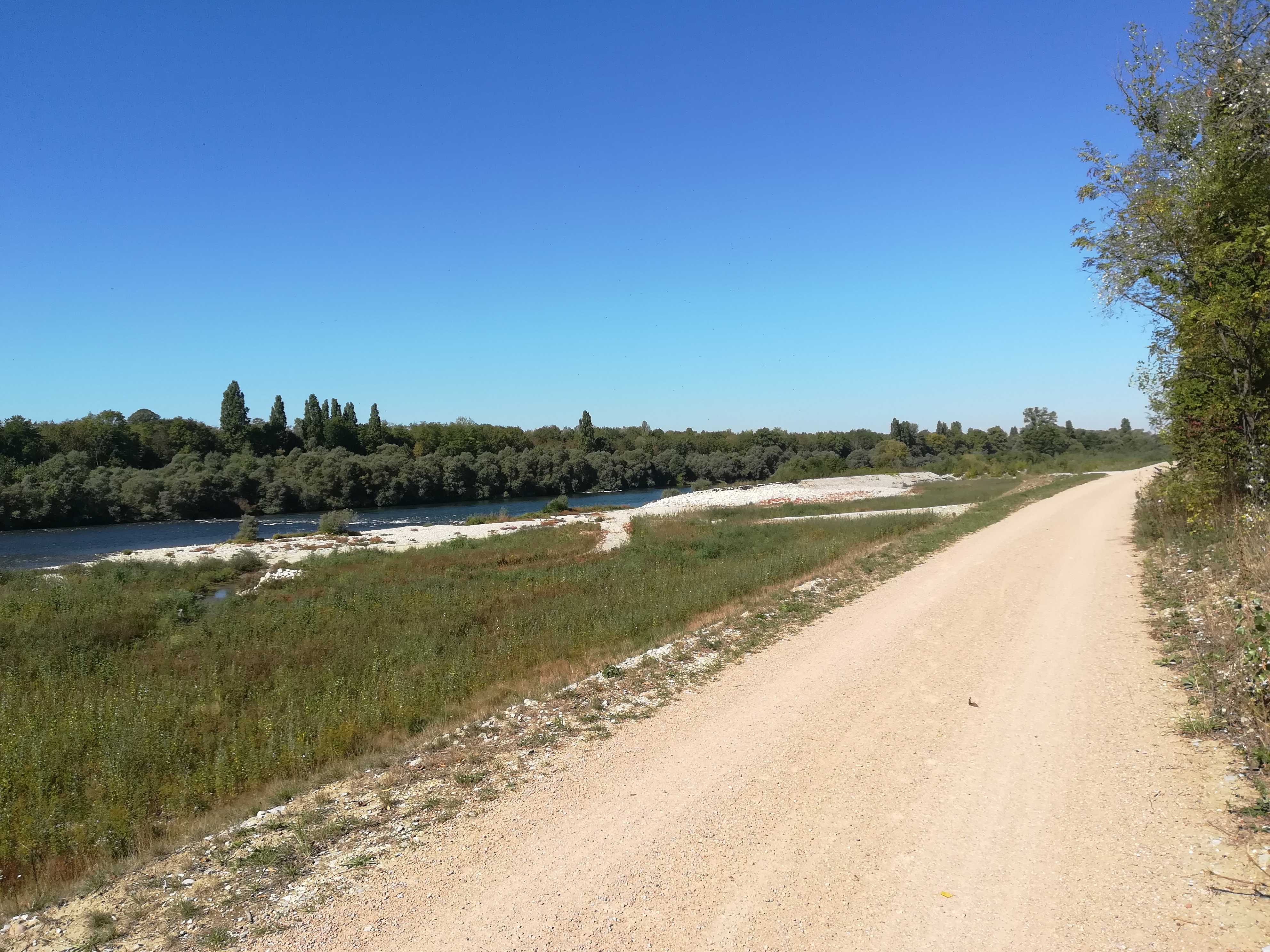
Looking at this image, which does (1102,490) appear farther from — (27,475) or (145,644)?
(27,475)

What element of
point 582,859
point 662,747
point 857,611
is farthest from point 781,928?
point 857,611

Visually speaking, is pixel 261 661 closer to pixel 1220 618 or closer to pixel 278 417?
pixel 1220 618

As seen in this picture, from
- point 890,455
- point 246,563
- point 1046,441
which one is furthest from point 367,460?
point 1046,441

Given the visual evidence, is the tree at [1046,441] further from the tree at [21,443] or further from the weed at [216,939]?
the tree at [21,443]

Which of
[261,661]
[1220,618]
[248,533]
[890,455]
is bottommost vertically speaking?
[261,661]

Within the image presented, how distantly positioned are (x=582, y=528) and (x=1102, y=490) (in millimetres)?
27256

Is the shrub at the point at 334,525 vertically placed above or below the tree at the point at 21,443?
below

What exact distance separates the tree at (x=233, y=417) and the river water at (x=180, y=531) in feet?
66.9

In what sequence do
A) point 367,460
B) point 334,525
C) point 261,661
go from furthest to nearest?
point 367,460 < point 334,525 < point 261,661

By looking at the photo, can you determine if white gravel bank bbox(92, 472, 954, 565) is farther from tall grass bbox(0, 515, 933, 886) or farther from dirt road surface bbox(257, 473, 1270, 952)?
dirt road surface bbox(257, 473, 1270, 952)

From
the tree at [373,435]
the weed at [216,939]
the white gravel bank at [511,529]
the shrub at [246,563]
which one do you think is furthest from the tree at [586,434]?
the weed at [216,939]

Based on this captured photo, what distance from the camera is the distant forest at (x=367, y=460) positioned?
70.8 metres

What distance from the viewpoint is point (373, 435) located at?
4493 inches

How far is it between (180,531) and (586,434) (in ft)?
276
